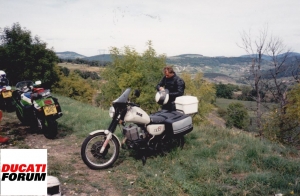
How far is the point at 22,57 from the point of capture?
3706 centimetres

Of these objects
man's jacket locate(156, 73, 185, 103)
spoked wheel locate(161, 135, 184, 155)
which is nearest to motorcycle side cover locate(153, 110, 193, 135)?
spoked wheel locate(161, 135, 184, 155)

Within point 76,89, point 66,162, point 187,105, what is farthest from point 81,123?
point 76,89

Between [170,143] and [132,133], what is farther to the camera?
[170,143]

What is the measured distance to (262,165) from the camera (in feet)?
17.9

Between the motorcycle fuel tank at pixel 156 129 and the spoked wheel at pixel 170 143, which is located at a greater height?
the motorcycle fuel tank at pixel 156 129

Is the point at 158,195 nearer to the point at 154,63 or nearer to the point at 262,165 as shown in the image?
the point at 262,165

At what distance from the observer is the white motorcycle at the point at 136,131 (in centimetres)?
532

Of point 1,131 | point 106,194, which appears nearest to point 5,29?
point 1,131

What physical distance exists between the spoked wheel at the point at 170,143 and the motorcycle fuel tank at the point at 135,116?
775mm

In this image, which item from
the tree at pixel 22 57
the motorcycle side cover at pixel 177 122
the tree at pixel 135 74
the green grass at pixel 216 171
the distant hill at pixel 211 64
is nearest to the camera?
the green grass at pixel 216 171

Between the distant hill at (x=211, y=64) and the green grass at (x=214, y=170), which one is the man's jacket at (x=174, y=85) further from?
the distant hill at (x=211, y=64)

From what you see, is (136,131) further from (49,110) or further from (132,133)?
(49,110)

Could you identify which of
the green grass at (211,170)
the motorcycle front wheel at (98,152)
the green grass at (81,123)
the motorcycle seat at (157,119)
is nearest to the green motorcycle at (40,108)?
the green grass at (81,123)

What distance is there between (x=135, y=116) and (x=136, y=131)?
379 millimetres
